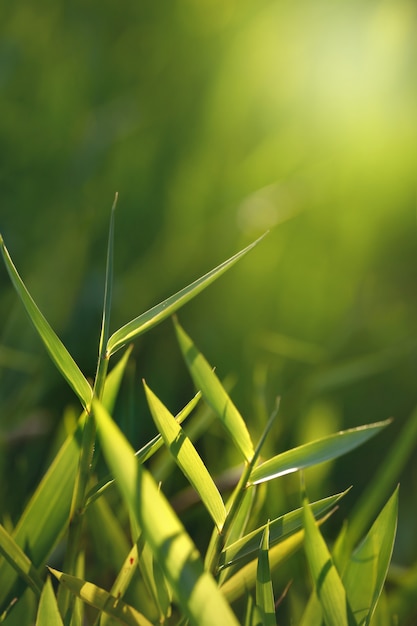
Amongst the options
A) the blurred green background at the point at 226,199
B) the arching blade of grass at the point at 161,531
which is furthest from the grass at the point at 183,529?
the blurred green background at the point at 226,199

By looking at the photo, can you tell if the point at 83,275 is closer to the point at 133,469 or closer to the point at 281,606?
the point at 281,606

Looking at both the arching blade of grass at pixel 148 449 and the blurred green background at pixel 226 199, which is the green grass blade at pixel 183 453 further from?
the blurred green background at pixel 226 199

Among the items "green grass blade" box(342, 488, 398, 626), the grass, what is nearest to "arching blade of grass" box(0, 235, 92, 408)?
the grass

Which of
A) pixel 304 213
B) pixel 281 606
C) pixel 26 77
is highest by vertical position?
pixel 26 77

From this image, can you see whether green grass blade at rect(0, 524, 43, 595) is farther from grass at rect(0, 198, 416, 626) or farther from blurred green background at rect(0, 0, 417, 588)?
blurred green background at rect(0, 0, 417, 588)

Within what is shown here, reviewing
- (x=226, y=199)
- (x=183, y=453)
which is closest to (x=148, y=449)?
(x=183, y=453)

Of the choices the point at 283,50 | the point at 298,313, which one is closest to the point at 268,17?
the point at 283,50

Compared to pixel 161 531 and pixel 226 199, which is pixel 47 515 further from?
pixel 226 199
